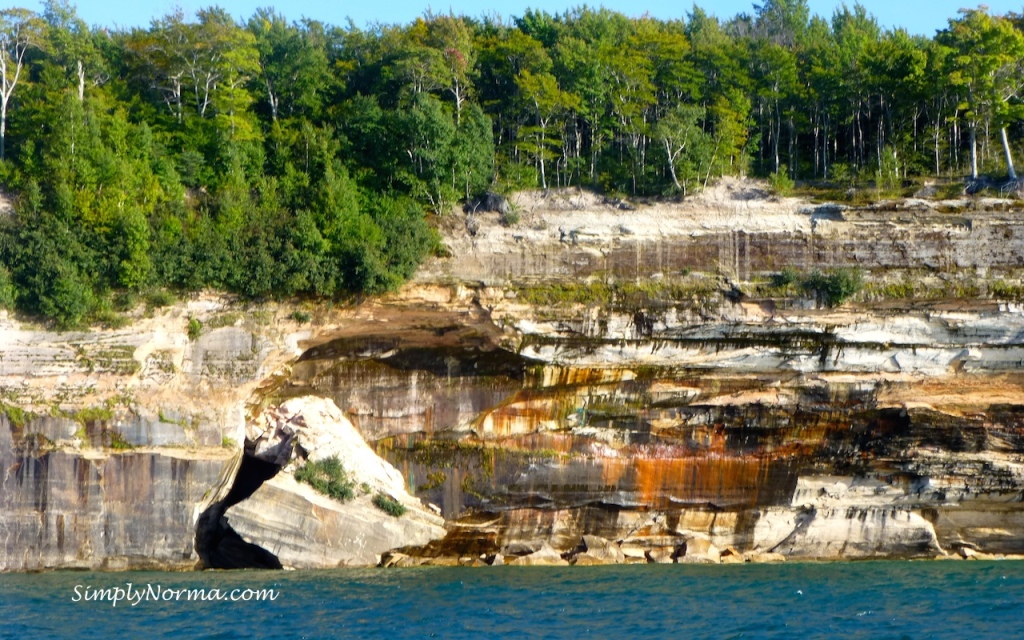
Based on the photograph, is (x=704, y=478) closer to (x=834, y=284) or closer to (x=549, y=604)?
(x=834, y=284)

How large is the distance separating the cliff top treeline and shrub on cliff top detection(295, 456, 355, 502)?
4369 mm

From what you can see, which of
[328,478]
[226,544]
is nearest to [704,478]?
[328,478]

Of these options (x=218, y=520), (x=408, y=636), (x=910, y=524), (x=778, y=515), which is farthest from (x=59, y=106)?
(x=910, y=524)

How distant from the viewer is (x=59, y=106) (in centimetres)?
2981

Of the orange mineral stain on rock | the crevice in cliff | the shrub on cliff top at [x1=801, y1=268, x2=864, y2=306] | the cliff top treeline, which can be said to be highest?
the cliff top treeline

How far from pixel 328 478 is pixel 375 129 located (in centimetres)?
1113

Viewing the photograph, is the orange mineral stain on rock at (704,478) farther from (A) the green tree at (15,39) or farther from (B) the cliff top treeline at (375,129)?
(A) the green tree at (15,39)

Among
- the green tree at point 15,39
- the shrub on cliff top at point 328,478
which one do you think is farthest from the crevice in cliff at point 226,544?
the green tree at point 15,39

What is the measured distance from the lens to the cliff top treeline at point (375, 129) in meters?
28.1

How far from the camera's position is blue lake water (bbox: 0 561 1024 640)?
1966cm

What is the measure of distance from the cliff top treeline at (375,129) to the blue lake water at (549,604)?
7271 mm

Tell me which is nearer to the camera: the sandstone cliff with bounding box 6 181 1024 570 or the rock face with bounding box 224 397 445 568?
the rock face with bounding box 224 397 445 568

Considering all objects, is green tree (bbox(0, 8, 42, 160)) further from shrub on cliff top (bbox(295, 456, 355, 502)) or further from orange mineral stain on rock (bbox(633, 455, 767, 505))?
orange mineral stain on rock (bbox(633, 455, 767, 505))

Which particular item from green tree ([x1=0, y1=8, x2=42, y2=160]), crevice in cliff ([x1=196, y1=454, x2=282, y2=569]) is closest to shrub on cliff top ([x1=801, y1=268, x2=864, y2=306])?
crevice in cliff ([x1=196, y1=454, x2=282, y2=569])
